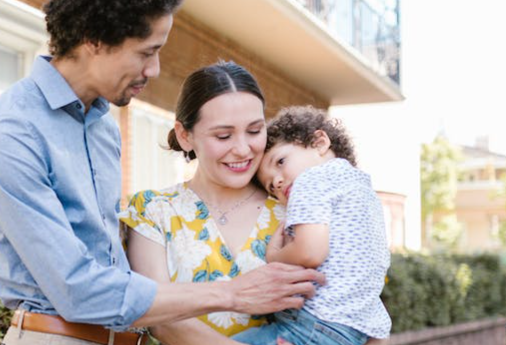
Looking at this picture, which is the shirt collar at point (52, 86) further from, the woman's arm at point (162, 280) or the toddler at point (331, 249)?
the toddler at point (331, 249)

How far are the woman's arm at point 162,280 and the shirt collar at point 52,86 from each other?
0.61m

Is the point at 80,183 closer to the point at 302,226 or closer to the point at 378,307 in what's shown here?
the point at 302,226

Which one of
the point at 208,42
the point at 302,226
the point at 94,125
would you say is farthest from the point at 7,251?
the point at 208,42

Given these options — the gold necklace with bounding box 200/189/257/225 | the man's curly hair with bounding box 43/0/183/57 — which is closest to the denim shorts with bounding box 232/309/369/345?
the gold necklace with bounding box 200/189/257/225

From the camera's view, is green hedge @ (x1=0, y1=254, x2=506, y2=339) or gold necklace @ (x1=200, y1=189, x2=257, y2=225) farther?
green hedge @ (x1=0, y1=254, x2=506, y2=339)

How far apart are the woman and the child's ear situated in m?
0.22

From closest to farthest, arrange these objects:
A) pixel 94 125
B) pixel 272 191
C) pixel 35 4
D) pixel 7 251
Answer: pixel 7 251
pixel 94 125
pixel 272 191
pixel 35 4

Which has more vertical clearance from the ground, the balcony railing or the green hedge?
the balcony railing

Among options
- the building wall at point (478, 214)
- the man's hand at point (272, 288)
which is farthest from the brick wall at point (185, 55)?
the building wall at point (478, 214)

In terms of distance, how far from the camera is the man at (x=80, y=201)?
220cm

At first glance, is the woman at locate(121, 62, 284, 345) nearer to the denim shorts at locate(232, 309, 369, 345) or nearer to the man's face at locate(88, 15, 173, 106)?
the denim shorts at locate(232, 309, 369, 345)

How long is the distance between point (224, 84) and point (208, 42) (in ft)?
25.2

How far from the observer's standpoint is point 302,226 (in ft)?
8.84

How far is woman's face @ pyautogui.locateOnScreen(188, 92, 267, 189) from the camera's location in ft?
9.30
